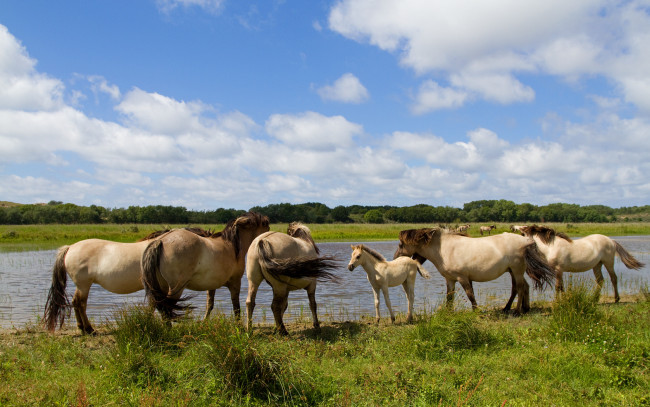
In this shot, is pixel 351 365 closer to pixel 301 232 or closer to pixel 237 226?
pixel 301 232

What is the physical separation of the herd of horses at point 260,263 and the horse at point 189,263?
15mm

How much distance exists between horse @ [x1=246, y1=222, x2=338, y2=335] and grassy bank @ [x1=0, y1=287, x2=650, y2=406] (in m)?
0.87

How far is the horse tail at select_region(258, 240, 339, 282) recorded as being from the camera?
21.4 feet

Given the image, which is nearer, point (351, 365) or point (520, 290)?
point (351, 365)

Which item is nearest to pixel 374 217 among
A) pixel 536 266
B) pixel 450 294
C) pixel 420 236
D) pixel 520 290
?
pixel 420 236

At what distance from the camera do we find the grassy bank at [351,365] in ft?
13.9

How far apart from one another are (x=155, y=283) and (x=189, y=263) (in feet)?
1.90

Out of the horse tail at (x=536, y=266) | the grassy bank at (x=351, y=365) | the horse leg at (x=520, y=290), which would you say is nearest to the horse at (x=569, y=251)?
the horse tail at (x=536, y=266)

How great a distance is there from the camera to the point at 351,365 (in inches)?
208

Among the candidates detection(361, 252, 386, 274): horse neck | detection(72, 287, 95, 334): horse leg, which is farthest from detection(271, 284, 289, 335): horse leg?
detection(72, 287, 95, 334): horse leg

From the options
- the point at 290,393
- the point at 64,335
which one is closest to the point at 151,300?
the point at 64,335

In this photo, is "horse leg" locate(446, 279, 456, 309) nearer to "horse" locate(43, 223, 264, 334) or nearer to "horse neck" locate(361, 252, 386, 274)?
"horse neck" locate(361, 252, 386, 274)

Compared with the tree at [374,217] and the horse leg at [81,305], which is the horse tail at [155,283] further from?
the tree at [374,217]

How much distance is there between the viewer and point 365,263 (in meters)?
8.52
